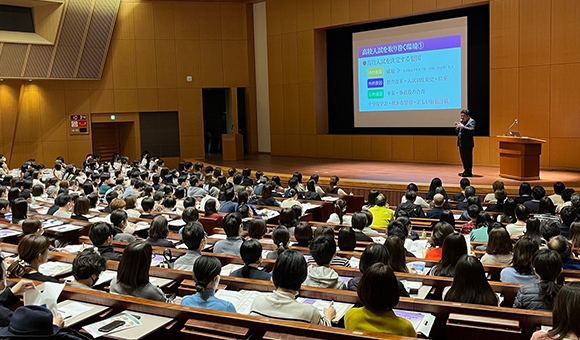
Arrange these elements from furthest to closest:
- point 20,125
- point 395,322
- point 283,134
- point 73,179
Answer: point 283,134 → point 20,125 → point 73,179 → point 395,322

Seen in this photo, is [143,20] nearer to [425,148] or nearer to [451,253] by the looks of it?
[425,148]

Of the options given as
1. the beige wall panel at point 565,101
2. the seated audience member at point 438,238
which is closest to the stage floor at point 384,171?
the beige wall panel at point 565,101

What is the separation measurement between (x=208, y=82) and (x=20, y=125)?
509cm

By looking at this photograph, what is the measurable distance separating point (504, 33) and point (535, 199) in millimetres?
5509

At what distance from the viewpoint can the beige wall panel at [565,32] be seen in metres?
10.5

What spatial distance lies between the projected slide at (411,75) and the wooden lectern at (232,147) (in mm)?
3261

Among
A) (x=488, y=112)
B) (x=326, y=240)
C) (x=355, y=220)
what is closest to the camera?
(x=326, y=240)

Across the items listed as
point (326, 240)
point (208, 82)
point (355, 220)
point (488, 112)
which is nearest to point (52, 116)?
point (208, 82)

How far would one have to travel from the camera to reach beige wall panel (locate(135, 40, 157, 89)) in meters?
15.5

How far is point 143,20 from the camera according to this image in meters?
15.4

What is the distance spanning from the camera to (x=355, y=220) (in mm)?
5191

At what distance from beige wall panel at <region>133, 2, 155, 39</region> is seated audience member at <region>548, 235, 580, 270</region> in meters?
13.6

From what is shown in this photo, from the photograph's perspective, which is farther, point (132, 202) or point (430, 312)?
point (132, 202)

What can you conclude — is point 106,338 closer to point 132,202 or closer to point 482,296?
point 482,296
